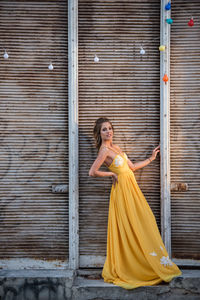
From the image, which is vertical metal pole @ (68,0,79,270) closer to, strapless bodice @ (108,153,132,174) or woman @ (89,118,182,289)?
woman @ (89,118,182,289)

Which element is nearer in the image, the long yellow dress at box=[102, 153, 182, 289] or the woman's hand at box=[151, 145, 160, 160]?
the long yellow dress at box=[102, 153, 182, 289]

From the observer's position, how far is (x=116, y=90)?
4.32 meters

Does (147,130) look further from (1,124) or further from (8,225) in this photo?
(8,225)

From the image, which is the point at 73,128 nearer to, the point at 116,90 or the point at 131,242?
the point at 116,90

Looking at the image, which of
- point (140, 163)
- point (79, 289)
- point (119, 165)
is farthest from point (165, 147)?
point (79, 289)

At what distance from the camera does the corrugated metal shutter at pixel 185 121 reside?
168 inches

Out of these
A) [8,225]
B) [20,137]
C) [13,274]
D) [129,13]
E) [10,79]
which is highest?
[129,13]

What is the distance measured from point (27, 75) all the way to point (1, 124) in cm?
78

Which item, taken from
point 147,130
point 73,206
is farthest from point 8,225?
point 147,130

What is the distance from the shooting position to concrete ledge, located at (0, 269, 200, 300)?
3684 mm

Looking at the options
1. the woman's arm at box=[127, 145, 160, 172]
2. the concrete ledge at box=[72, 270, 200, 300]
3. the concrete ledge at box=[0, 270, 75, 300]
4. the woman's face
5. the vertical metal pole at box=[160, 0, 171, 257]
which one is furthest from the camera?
the vertical metal pole at box=[160, 0, 171, 257]

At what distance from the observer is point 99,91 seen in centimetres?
431

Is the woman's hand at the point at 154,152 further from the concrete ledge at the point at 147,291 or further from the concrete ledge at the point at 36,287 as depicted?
the concrete ledge at the point at 36,287

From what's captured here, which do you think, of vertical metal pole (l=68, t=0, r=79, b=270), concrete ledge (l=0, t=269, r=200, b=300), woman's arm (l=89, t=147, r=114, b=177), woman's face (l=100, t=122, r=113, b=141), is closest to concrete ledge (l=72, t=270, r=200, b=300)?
concrete ledge (l=0, t=269, r=200, b=300)
